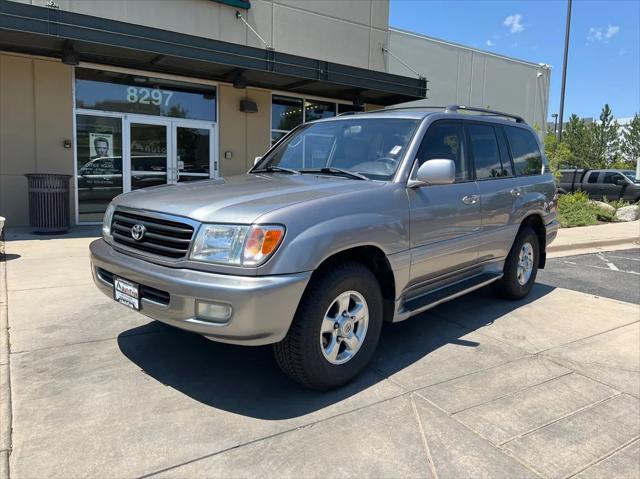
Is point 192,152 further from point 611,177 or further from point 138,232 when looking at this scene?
point 611,177

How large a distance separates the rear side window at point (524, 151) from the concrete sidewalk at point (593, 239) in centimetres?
415

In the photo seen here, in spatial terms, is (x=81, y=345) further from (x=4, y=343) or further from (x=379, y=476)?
(x=379, y=476)

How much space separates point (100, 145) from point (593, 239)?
11.2 meters

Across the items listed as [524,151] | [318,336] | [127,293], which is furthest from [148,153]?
[318,336]

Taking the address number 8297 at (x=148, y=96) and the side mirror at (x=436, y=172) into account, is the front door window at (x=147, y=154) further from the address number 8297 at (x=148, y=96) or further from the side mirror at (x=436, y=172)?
the side mirror at (x=436, y=172)

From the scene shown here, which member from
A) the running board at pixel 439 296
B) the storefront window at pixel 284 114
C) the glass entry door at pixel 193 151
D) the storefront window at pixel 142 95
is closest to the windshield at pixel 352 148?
the running board at pixel 439 296

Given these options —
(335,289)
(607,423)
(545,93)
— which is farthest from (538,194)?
(545,93)

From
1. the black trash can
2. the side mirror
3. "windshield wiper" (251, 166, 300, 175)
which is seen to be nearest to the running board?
the side mirror

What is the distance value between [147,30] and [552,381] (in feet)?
28.6

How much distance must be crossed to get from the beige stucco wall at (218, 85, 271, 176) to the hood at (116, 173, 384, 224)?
8.66 metres

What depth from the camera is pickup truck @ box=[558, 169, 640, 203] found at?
71.1 feet

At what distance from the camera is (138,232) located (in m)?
3.32

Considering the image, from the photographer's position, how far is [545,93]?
27.2 m

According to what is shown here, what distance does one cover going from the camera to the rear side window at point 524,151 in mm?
5488
